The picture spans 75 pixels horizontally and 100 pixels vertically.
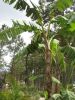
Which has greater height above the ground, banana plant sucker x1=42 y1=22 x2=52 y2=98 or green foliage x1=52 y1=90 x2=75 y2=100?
banana plant sucker x1=42 y1=22 x2=52 y2=98

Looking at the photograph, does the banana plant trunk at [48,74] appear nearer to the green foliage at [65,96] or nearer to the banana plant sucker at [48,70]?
the banana plant sucker at [48,70]

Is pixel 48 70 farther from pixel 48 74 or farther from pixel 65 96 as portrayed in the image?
pixel 65 96

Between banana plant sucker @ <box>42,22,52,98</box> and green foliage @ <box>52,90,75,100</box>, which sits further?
banana plant sucker @ <box>42,22,52,98</box>

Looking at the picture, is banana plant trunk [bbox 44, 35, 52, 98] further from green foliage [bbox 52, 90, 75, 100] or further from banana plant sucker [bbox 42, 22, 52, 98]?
green foliage [bbox 52, 90, 75, 100]

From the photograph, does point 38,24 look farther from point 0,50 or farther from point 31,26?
point 0,50

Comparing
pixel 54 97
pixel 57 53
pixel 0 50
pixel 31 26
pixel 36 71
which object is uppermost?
pixel 0 50

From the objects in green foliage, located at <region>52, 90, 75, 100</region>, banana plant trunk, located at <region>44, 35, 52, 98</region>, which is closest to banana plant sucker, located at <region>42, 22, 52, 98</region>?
banana plant trunk, located at <region>44, 35, 52, 98</region>

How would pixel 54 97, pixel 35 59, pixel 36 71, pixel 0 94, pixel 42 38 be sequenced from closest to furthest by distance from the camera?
pixel 54 97 → pixel 0 94 → pixel 42 38 → pixel 35 59 → pixel 36 71

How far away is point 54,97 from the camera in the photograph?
11359 mm

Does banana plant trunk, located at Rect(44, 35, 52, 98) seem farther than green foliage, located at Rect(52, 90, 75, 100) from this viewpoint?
Yes

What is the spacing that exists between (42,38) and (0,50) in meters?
34.3

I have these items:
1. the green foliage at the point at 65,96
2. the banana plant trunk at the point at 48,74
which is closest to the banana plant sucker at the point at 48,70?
the banana plant trunk at the point at 48,74

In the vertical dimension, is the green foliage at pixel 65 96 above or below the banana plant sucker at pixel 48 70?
below

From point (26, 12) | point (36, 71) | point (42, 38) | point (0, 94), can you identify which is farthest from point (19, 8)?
point (36, 71)
